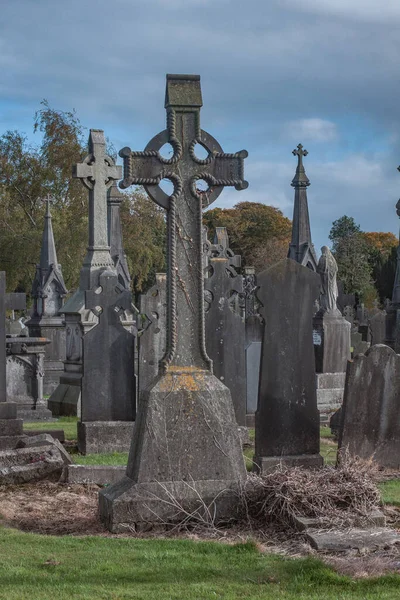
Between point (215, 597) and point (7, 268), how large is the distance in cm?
3446

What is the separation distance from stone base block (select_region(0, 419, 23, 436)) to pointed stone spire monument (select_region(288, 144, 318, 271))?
16.9 metres

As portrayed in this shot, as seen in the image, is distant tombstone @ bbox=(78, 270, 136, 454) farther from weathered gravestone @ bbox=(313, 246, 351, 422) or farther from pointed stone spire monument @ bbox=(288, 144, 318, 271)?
pointed stone spire monument @ bbox=(288, 144, 318, 271)

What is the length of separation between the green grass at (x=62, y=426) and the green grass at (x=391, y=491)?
203 inches

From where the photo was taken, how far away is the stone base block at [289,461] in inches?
377

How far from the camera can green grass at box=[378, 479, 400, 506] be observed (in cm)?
829

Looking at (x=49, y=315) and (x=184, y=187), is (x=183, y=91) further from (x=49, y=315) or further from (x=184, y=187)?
(x=49, y=315)

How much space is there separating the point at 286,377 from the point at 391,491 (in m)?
1.65

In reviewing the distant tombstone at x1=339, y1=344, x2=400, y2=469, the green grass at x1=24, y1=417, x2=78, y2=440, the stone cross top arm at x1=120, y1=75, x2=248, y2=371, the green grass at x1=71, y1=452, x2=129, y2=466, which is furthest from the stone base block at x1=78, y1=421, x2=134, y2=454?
the stone cross top arm at x1=120, y1=75, x2=248, y2=371

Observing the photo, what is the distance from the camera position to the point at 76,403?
1542 centimetres

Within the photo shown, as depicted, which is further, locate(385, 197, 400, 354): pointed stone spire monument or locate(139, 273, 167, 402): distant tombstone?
locate(385, 197, 400, 354): pointed stone spire monument

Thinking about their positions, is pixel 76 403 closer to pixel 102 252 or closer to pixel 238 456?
pixel 102 252

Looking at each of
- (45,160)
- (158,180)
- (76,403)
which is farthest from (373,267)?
(158,180)

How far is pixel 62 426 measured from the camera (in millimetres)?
14250

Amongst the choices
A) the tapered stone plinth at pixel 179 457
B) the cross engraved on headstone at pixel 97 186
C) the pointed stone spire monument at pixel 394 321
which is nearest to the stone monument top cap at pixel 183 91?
the tapered stone plinth at pixel 179 457
